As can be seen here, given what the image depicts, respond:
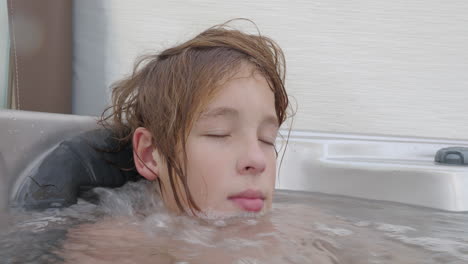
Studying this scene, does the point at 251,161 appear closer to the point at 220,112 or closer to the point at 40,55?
the point at 220,112

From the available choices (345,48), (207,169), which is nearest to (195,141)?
(207,169)

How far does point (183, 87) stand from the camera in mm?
822

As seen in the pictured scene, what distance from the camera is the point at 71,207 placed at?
79cm

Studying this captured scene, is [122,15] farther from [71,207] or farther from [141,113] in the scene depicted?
[71,207]

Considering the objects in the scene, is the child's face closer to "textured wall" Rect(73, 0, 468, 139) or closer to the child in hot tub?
the child in hot tub

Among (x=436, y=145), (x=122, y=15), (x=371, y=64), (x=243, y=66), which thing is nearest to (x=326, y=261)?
(x=243, y=66)

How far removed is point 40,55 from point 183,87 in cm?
79

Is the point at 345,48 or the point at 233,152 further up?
the point at 345,48

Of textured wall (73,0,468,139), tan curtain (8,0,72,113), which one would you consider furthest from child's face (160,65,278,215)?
textured wall (73,0,468,139)

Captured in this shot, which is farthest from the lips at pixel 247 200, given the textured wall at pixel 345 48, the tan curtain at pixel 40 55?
the textured wall at pixel 345 48

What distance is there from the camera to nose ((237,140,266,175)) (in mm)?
741

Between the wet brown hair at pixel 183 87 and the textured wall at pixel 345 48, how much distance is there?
71 cm

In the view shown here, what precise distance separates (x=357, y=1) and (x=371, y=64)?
19 cm

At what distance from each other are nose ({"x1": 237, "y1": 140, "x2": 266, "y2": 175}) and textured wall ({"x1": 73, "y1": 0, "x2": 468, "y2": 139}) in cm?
90
